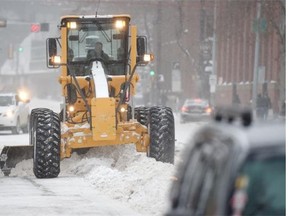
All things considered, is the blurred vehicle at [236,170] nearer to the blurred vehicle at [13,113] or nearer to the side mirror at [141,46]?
the side mirror at [141,46]

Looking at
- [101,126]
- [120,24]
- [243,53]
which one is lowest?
[101,126]

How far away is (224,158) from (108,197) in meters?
10.3

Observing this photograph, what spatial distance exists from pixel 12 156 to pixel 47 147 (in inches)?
71.9

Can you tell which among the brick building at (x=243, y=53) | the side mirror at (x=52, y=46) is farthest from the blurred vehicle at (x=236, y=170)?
the brick building at (x=243, y=53)

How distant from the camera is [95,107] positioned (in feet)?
61.1

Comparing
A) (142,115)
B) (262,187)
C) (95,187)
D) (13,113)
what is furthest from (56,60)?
(13,113)

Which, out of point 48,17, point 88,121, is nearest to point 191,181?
point 88,121

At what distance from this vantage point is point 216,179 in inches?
187

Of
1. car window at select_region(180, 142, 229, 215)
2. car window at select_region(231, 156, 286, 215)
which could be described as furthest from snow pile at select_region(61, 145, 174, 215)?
car window at select_region(231, 156, 286, 215)

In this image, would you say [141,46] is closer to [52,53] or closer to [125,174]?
[52,53]

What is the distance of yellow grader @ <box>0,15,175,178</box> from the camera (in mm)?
18578

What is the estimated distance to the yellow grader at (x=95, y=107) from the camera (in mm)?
18578

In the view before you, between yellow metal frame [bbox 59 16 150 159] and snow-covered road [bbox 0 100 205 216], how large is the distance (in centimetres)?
44

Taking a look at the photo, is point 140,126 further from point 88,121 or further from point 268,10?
point 268,10
